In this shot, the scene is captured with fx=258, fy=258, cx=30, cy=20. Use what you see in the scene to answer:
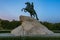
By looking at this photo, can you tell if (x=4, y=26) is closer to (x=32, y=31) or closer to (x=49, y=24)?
(x=49, y=24)

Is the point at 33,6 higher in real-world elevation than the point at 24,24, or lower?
higher

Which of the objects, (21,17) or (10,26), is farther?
(10,26)

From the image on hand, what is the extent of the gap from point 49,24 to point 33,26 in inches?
1079

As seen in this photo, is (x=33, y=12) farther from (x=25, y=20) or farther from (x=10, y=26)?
(x=10, y=26)

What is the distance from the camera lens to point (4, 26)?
63375mm

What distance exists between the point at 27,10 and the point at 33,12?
962 millimetres

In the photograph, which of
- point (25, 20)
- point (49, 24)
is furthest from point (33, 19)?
point (49, 24)

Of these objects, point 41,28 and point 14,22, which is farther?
point 14,22

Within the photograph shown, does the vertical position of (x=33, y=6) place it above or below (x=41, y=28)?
above

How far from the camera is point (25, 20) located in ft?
112

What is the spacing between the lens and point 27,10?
112ft

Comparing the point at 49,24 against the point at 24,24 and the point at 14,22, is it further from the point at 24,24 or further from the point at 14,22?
the point at 24,24

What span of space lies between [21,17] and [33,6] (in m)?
2.20

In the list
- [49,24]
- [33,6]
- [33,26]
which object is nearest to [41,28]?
[33,26]
